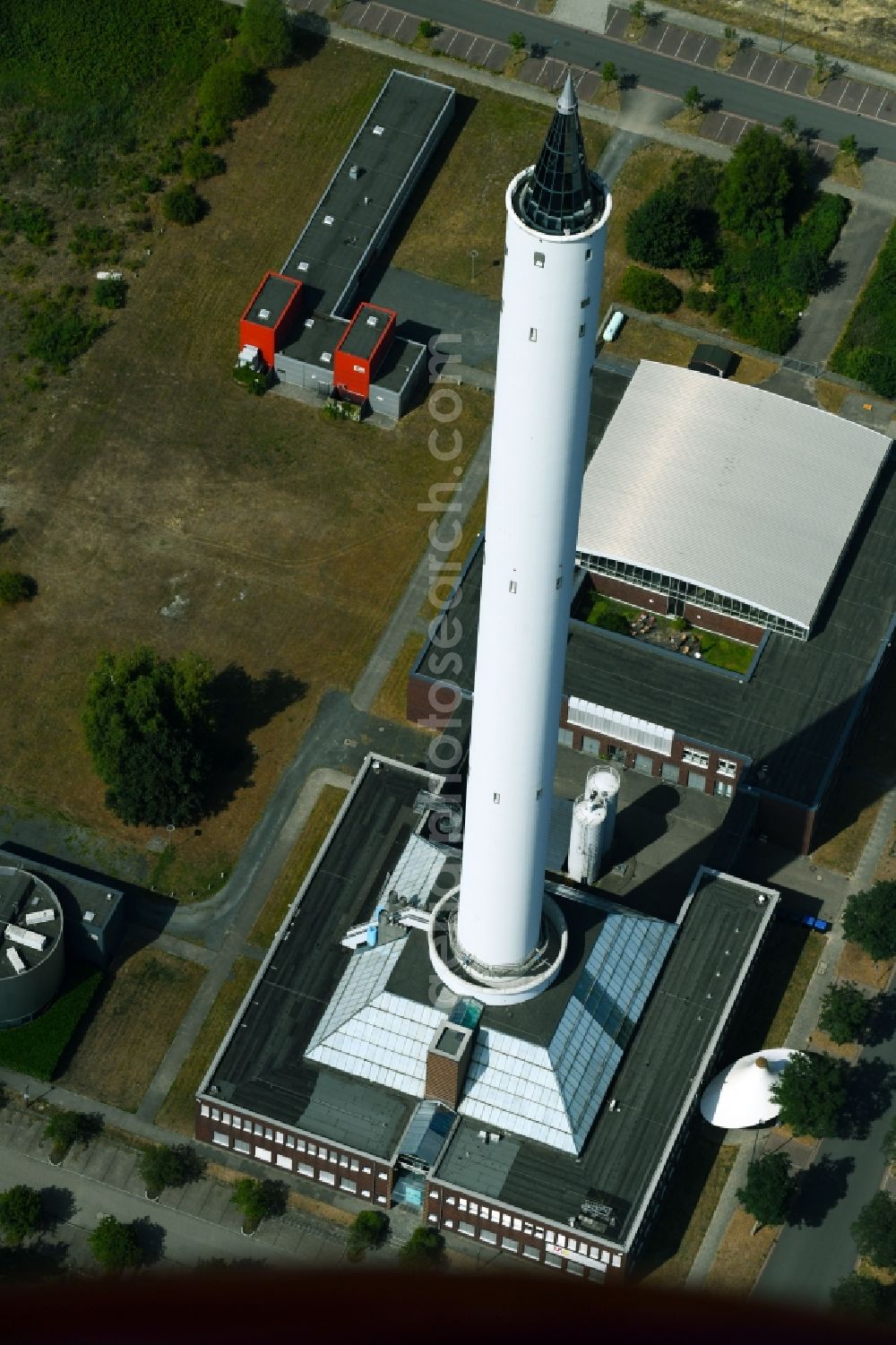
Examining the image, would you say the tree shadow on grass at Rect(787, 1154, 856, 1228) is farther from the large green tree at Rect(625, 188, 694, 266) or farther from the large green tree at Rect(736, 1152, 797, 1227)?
the large green tree at Rect(625, 188, 694, 266)

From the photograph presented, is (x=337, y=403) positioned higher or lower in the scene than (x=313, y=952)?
higher

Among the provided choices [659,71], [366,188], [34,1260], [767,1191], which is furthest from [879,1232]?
[659,71]

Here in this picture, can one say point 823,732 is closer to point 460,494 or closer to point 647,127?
point 460,494

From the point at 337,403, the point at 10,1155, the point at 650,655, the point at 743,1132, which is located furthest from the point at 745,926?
the point at 337,403

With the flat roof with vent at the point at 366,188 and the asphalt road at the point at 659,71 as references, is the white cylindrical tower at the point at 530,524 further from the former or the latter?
the asphalt road at the point at 659,71

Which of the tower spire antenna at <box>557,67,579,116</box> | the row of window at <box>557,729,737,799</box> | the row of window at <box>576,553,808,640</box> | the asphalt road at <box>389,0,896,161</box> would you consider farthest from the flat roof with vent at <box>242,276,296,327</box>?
the tower spire antenna at <box>557,67,579,116</box>

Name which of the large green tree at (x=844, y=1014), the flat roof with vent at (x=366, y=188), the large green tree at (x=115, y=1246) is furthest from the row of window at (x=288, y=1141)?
the flat roof with vent at (x=366, y=188)
